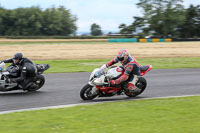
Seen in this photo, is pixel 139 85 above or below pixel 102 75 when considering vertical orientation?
below

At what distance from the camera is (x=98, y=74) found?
844 cm

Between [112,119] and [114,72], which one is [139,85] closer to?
[114,72]

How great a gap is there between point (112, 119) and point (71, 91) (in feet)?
12.9

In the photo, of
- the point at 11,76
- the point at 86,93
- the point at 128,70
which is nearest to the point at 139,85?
the point at 128,70

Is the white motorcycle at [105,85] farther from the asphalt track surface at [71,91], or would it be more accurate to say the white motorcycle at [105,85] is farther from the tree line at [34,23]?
the tree line at [34,23]

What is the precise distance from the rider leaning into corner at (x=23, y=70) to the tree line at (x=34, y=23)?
191ft

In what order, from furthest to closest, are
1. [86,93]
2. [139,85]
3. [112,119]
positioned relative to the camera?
1. [139,85]
2. [86,93]
3. [112,119]

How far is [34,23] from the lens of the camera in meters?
69.2

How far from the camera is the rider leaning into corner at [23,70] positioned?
9.32m

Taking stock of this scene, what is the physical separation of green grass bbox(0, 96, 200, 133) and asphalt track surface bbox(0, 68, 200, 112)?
45.1 inches

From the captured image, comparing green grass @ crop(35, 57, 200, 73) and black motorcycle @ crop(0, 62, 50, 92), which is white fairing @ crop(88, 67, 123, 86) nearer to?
black motorcycle @ crop(0, 62, 50, 92)

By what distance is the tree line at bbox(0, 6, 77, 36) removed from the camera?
2635 inches

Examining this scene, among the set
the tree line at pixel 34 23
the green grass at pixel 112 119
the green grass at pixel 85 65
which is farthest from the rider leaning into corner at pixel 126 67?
the tree line at pixel 34 23

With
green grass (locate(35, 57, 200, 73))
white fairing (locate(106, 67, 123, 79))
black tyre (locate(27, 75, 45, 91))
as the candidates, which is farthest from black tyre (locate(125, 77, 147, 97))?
green grass (locate(35, 57, 200, 73))
